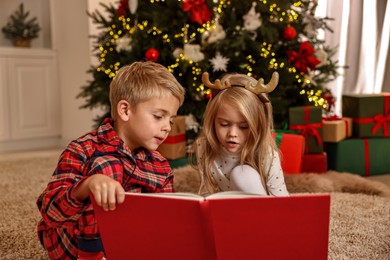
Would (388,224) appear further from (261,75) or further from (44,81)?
(44,81)

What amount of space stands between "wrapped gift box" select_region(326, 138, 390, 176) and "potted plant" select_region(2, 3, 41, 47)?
103 inches

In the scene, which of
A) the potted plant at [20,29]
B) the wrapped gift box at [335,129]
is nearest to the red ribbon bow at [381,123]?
the wrapped gift box at [335,129]

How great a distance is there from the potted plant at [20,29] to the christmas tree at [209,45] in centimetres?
160

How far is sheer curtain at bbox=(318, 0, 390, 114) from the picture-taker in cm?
286

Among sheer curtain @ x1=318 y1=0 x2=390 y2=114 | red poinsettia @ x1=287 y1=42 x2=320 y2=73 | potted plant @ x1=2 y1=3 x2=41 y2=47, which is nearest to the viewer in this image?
red poinsettia @ x1=287 y1=42 x2=320 y2=73

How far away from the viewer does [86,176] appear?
1.05m

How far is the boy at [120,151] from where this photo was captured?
1.06m

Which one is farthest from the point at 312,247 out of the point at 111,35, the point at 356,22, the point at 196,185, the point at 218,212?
the point at 356,22

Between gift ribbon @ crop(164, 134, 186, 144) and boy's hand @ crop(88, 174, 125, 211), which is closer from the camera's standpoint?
boy's hand @ crop(88, 174, 125, 211)

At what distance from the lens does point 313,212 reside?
81 cm

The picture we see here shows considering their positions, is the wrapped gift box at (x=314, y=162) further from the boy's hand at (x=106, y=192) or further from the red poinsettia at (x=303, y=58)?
the boy's hand at (x=106, y=192)

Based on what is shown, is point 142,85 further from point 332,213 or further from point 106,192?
point 332,213

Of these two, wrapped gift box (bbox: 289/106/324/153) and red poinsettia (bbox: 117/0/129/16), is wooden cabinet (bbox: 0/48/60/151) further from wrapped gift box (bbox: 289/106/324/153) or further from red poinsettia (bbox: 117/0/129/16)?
wrapped gift box (bbox: 289/106/324/153)

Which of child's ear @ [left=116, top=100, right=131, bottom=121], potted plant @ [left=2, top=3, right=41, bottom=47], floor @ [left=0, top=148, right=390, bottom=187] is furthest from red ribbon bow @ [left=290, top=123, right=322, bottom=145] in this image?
potted plant @ [left=2, top=3, right=41, bottom=47]
